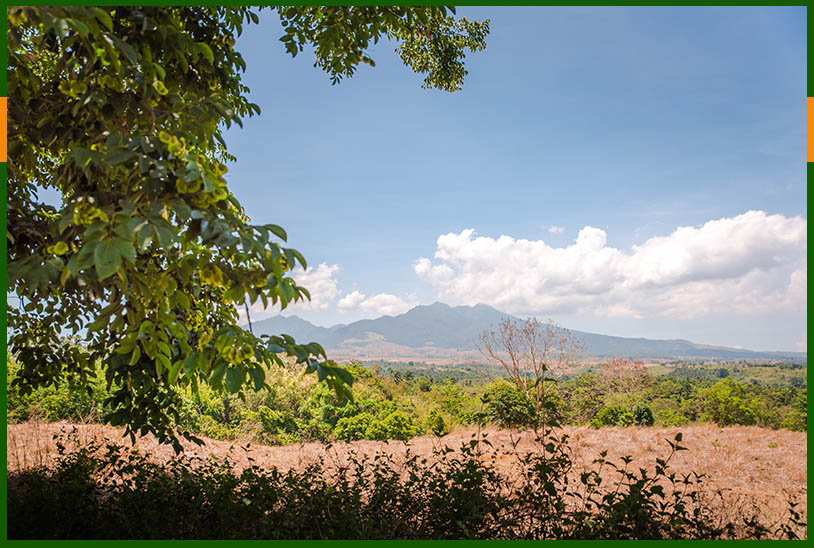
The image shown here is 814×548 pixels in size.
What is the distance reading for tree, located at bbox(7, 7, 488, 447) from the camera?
1084 mm

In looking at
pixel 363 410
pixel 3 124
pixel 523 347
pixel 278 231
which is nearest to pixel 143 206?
pixel 278 231

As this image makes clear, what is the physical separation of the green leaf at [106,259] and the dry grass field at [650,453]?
2978mm

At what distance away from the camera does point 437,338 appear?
423 ft

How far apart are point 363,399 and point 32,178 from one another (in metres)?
8.86

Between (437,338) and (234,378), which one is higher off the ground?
(234,378)

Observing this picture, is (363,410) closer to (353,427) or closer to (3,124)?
(353,427)

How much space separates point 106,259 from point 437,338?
129670 millimetres

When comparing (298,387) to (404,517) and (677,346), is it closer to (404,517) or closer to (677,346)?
(404,517)

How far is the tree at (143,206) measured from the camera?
1.08 m

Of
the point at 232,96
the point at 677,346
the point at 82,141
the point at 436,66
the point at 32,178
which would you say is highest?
the point at 436,66

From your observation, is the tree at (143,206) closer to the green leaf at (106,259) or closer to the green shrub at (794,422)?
the green leaf at (106,259)

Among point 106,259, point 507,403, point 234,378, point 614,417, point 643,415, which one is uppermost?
point 106,259

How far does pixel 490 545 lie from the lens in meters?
1.76

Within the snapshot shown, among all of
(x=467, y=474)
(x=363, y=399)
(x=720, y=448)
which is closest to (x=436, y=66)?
(x=467, y=474)
